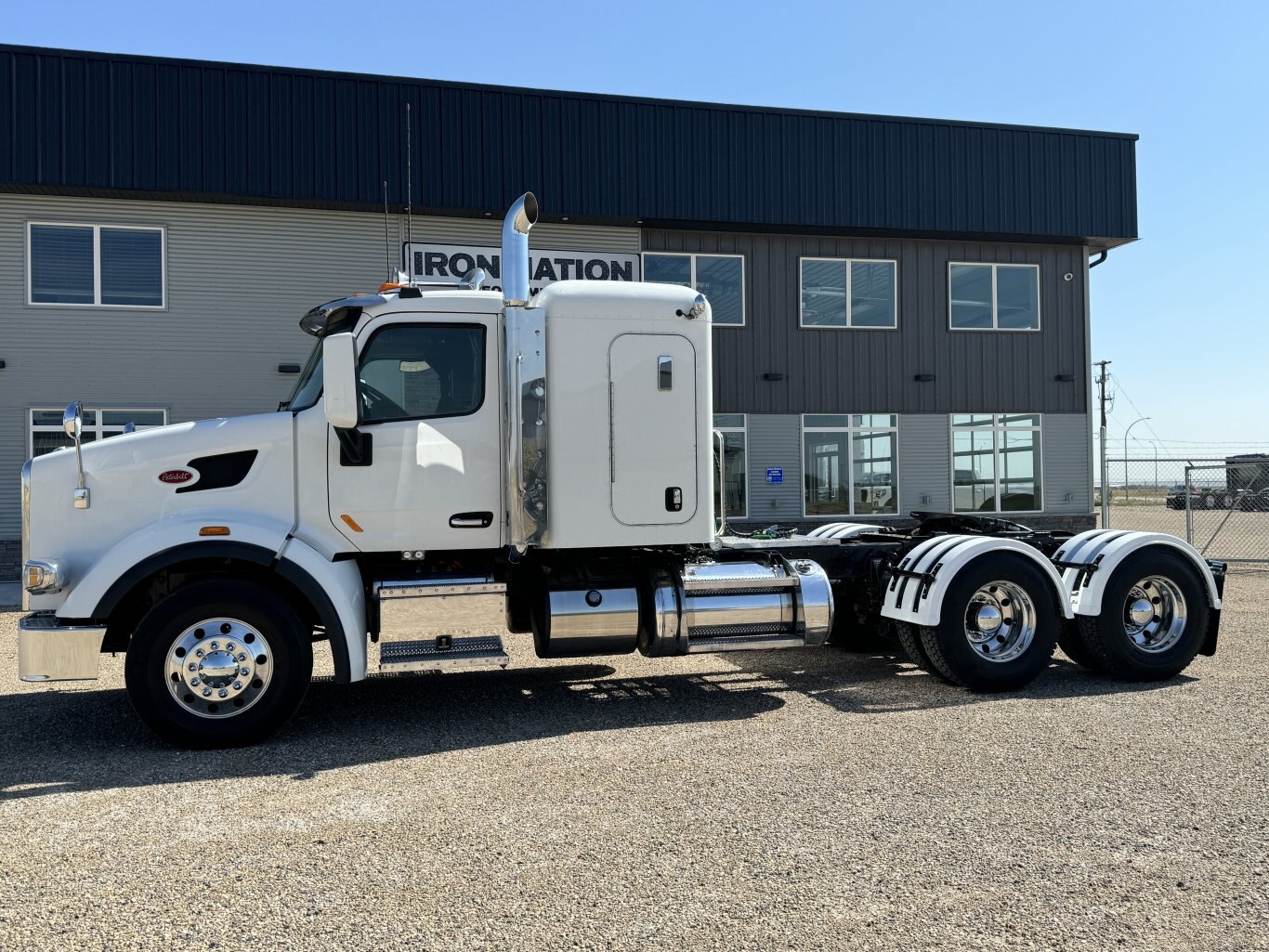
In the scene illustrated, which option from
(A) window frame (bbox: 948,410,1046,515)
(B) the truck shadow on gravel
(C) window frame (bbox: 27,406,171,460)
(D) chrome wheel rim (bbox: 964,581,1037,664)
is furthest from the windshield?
(A) window frame (bbox: 948,410,1046,515)

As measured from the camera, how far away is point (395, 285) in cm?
681

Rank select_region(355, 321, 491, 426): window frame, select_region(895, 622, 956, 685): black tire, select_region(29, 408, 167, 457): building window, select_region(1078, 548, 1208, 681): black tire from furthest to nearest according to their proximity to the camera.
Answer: select_region(29, 408, 167, 457): building window, select_region(1078, 548, 1208, 681): black tire, select_region(895, 622, 956, 685): black tire, select_region(355, 321, 491, 426): window frame

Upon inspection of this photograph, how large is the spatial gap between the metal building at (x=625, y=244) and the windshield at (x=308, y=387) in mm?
8956

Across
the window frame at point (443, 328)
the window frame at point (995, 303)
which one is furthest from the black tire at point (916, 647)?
the window frame at point (995, 303)

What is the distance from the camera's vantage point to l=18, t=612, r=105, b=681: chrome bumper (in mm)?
5852

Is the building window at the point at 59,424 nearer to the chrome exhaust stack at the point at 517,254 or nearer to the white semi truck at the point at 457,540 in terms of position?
the white semi truck at the point at 457,540

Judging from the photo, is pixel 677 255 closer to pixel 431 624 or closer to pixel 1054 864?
pixel 431 624

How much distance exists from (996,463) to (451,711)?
15.1 meters

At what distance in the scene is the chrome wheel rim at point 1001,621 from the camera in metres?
7.47

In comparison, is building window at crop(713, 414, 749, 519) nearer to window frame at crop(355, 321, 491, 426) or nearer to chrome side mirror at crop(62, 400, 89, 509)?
window frame at crop(355, 321, 491, 426)

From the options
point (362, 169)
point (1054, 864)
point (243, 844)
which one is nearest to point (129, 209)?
point (362, 169)

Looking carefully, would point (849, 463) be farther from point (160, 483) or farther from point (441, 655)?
point (160, 483)

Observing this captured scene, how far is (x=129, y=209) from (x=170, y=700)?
40.2ft

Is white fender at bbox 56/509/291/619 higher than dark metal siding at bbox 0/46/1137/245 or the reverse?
the reverse
